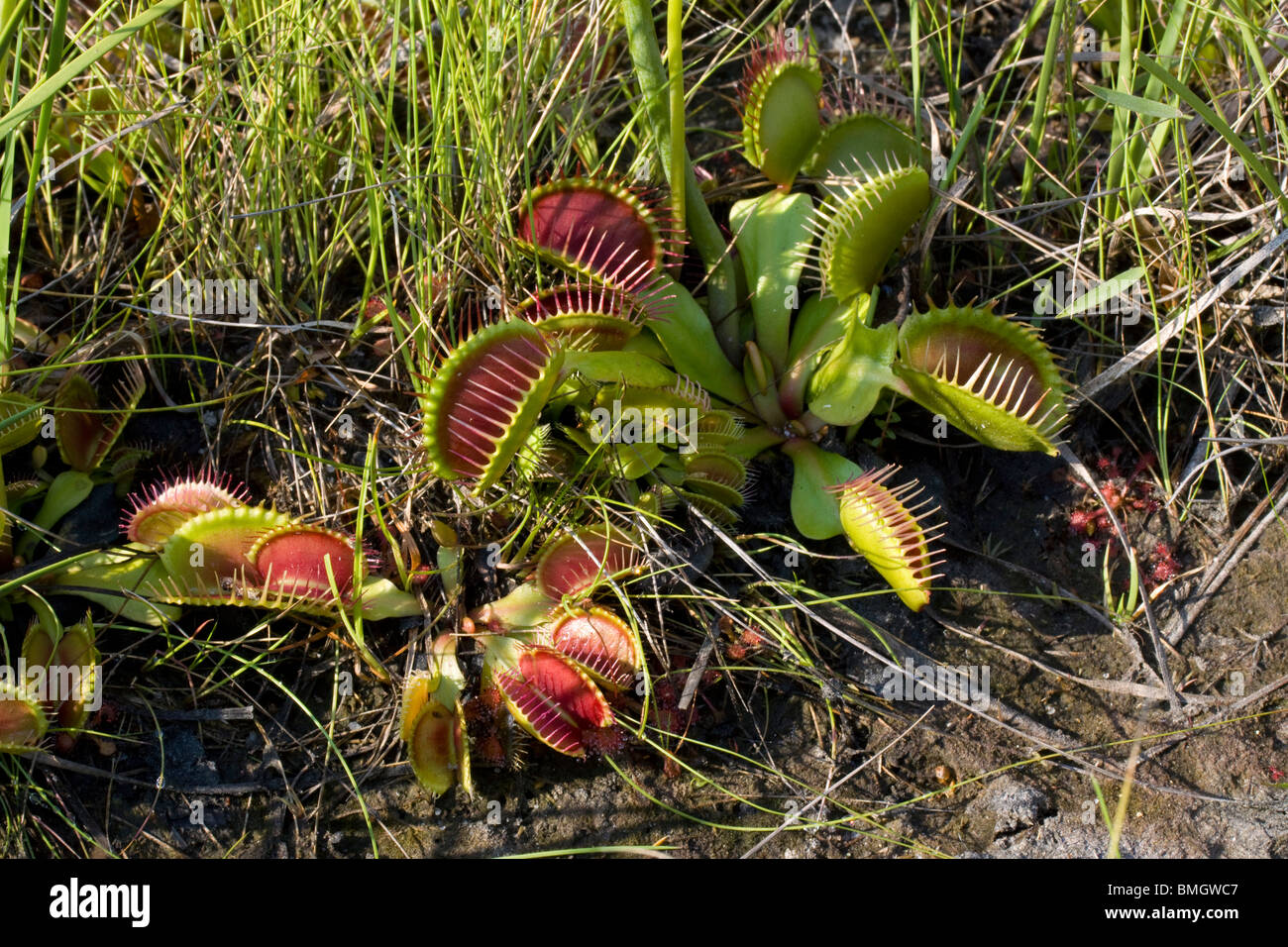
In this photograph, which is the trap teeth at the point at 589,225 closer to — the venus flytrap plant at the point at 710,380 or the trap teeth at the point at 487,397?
the venus flytrap plant at the point at 710,380

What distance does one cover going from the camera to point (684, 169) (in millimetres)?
2760

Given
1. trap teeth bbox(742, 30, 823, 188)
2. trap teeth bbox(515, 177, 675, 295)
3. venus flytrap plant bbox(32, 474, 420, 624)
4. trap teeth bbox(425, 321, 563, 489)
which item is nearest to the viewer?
A: trap teeth bbox(425, 321, 563, 489)

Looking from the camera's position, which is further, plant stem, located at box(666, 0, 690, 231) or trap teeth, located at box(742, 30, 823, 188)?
trap teeth, located at box(742, 30, 823, 188)

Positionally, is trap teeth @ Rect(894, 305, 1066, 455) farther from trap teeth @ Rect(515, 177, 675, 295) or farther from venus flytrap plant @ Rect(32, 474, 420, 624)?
venus flytrap plant @ Rect(32, 474, 420, 624)

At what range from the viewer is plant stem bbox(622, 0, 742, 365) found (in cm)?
258

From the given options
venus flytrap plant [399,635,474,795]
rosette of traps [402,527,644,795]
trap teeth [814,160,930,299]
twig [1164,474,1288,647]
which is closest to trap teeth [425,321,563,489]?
rosette of traps [402,527,644,795]

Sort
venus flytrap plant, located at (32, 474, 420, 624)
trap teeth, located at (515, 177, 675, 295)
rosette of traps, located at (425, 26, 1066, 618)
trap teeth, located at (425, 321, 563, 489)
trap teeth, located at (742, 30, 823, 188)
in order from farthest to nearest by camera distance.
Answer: trap teeth, located at (742, 30, 823, 188)
trap teeth, located at (515, 177, 675, 295)
venus flytrap plant, located at (32, 474, 420, 624)
rosette of traps, located at (425, 26, 1066, 618)
trap teeth, located at (425, 321, 563, 489)

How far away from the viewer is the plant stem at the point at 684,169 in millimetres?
2584

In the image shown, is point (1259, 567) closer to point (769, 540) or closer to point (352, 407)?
point (769, 540)

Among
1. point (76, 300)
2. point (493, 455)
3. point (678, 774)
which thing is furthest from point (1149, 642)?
point (76, 300)

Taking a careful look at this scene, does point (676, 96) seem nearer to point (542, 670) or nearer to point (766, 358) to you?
point (766, 358)

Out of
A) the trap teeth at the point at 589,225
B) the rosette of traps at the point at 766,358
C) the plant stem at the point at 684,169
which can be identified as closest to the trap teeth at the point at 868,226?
the rosette of traps at the point at 766,358

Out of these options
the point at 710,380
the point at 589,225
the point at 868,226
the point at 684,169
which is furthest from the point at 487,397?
the point at 868,226

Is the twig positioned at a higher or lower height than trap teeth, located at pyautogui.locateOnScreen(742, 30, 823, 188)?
lower
